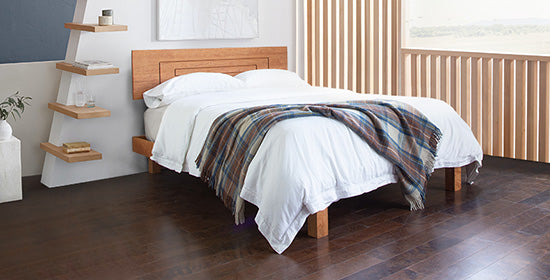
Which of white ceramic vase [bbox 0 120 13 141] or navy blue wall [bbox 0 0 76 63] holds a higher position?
navy blue wall [bbox 0 0 76 63]

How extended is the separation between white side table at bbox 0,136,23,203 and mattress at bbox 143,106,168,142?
36.1 inches

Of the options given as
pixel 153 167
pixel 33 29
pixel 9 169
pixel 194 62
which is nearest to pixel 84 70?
pixel 9 169

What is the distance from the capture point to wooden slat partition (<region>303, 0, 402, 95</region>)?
17.5 ft

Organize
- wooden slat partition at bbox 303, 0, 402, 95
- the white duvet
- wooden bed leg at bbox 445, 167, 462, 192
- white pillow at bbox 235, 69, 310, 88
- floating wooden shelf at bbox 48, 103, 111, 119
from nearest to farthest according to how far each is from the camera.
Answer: the white duvet
wooden bed leg at bbox 445, 167, 462, 192
floating wooden shelf at bbox 48, 103, 111, 119
white pillow at bbox 235, 69, 310, 88
wooden slat partition at bbox 303, 0, 402, 95

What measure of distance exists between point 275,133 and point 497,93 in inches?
97.8

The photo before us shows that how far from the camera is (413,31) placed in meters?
5.42

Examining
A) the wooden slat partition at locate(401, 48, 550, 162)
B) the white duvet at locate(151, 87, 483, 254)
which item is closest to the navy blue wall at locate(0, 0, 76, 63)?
the white duvet at locate(151, 87, 483, 254)

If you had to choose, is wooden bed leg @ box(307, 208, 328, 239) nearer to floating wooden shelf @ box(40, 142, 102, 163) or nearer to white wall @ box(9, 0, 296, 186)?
floating wooden shelf @ box(40, 142, 102, 163)

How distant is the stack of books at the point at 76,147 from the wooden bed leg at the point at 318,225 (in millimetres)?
1857

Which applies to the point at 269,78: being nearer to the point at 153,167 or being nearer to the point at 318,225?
the point at 153,167

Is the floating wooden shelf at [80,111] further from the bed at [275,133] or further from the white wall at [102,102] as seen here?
the bed at [275,133]

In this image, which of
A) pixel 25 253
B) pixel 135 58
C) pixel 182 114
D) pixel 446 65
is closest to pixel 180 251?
pixel 25 253

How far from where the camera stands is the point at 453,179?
12.8 ft

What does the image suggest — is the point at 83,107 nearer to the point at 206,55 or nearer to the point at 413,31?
the point at 206,55
